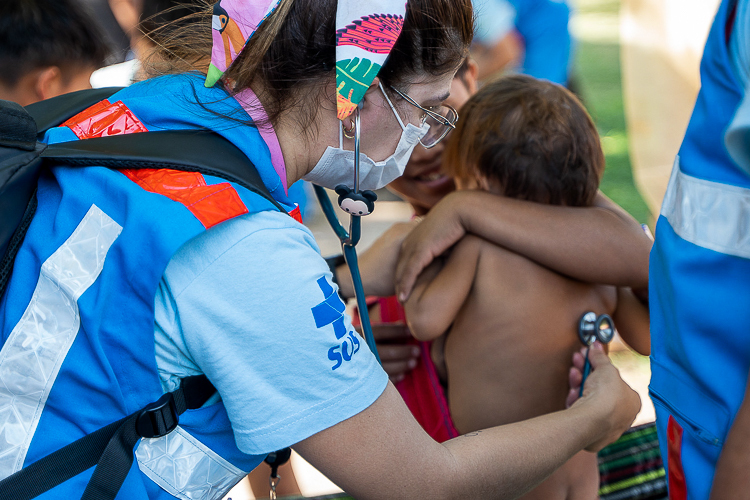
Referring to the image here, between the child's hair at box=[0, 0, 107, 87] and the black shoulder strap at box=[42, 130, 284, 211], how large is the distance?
1.26 m

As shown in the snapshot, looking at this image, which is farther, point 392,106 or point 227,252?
point 392,106

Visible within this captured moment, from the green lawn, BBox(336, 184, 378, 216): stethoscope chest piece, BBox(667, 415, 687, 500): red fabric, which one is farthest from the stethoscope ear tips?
the green lawn

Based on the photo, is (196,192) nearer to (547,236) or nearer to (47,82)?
(547,236)

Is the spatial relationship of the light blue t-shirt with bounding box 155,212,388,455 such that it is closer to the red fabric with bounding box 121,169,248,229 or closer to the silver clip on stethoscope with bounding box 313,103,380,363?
the red fabric with bounding box 121,169,248,229

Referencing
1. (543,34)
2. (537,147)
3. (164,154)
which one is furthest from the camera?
(543,34)

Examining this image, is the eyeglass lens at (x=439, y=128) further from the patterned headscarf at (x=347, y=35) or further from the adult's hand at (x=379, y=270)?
the adult's hand at (x=379, y=270)

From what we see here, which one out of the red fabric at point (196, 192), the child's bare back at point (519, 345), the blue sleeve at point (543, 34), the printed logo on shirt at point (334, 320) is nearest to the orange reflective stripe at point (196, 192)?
the red fabric at point (196, 192)

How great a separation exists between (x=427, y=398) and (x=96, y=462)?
97 centimetres

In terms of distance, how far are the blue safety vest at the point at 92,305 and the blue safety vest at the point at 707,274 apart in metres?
0.57

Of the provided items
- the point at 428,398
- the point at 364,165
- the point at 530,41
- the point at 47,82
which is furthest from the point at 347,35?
the point at 530,41

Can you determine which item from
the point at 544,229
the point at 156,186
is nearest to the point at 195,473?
the point at 156,186

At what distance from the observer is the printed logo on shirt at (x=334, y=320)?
0.86 m

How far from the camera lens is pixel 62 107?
1115mm

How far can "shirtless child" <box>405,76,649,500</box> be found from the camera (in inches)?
60.1
